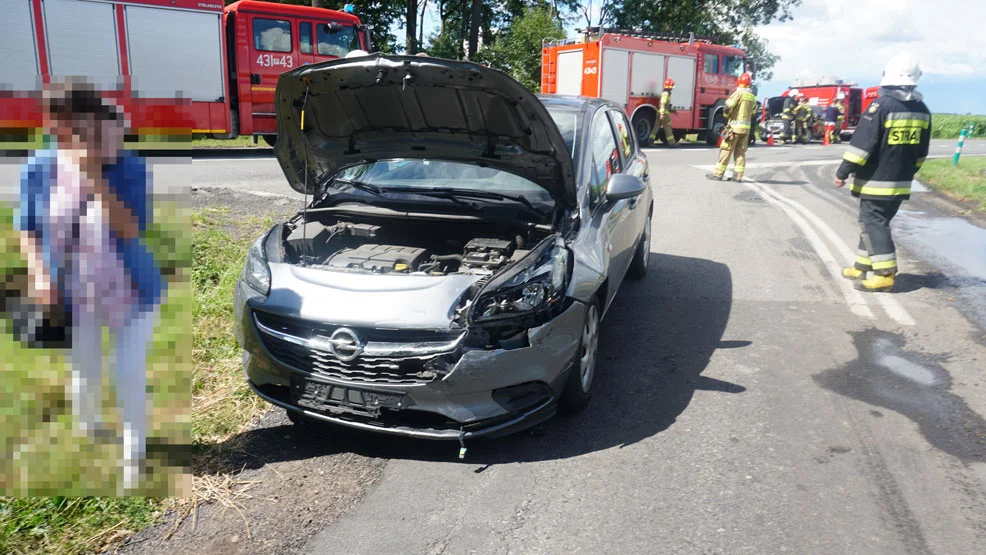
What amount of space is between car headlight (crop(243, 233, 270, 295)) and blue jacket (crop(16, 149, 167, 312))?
0.91 metres

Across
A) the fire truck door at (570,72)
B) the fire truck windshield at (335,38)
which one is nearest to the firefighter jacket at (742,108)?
the fire truck windshield at (335,38)

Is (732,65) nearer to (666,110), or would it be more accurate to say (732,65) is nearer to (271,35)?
(666,110)

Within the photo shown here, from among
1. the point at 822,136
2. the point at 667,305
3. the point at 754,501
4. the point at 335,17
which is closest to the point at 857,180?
the point at 667,305

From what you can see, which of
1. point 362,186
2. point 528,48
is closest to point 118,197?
point 362,186

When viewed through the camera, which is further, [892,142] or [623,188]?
[892,142]

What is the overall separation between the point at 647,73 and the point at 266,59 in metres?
12.1

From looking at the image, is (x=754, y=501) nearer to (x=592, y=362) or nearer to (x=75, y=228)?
(x=592, y=362)

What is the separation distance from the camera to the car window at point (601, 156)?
448cm

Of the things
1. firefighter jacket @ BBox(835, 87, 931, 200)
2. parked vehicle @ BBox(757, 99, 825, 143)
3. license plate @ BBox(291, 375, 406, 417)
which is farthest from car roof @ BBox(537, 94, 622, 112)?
parked vehicle @ BBox(757, 99, 825, 143)

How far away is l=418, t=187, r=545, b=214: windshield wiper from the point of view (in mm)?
4293

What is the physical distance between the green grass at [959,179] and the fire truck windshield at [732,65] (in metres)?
7.83

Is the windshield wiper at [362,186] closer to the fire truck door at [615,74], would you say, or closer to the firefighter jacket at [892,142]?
the firefighter jacket at [892,142]

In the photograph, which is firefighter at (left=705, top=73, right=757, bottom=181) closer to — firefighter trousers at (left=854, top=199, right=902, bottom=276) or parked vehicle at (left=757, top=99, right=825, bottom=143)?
firefighter trousers at (left=854, top=199, right=902, bottom=276)

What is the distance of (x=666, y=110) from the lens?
898 inches
